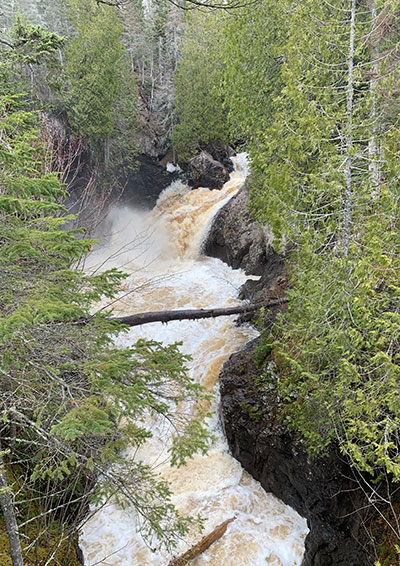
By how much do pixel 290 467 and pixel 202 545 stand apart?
1.99 m

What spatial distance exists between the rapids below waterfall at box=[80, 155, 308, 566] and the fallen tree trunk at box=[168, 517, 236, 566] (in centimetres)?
8

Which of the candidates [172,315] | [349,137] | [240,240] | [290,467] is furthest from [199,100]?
[290,467]

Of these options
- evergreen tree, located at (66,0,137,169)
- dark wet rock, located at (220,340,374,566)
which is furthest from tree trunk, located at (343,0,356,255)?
evergreen tree, located at (66,0,137,169)

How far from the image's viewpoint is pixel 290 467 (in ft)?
20.1

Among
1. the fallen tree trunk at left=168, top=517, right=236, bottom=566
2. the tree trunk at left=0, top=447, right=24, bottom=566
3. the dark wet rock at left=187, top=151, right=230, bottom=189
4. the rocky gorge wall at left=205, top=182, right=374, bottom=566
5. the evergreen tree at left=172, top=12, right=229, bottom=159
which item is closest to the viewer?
the tree trunk at left=0, top=447, right=24, bottom=566

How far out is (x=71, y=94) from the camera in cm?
1508

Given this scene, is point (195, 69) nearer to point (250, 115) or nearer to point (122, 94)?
point (122, 94)

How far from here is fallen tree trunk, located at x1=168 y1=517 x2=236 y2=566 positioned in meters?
5.47

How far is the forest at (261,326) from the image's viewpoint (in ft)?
9.11

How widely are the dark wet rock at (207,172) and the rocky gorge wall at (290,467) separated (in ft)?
36.3

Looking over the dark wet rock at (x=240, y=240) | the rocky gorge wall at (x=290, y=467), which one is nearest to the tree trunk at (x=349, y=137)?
the rocky gorge wall at (x=290, y=467)

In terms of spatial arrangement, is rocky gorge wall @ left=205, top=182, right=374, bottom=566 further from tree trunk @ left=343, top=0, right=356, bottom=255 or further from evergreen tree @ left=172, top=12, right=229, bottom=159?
evergreen tree @ left=172, top=12, right=229, bottom=159

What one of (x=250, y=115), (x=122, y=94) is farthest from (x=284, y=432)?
(x=122, y=94)

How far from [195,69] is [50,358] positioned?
69.5 feet
